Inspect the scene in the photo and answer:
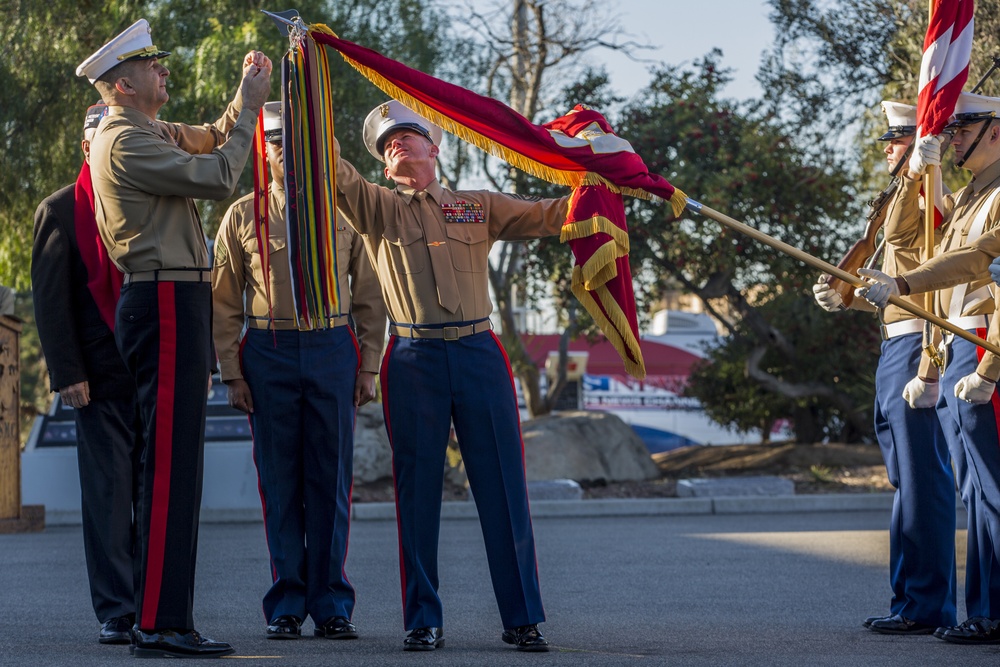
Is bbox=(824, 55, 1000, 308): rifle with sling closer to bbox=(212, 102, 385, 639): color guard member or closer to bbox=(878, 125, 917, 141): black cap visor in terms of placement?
bbox=(878, 125, 917, 141): black cap visor

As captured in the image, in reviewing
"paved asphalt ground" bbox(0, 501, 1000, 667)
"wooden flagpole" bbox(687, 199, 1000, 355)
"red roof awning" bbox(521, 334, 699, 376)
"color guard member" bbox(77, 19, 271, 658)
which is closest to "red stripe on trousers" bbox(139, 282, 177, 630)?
"color guard member" bbox(77, 19, 271, 658)

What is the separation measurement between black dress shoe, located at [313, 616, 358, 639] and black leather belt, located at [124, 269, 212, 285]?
60.9 inches

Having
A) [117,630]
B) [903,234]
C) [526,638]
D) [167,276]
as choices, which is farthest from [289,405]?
[903,234]

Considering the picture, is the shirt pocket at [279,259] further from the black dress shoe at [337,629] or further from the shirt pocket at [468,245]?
the black dress shoe at [337,629]

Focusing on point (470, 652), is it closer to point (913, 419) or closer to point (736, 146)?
point (913, 419)

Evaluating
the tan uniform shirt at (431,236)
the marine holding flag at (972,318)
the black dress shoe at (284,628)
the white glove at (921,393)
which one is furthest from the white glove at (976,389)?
the black dress shoe at (284,628)

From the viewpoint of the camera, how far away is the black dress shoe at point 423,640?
17.1 feet

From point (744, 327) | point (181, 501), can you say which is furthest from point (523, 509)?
point (744, 327)

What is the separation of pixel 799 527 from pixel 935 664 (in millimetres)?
5898

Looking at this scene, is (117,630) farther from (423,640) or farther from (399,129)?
(399,129)

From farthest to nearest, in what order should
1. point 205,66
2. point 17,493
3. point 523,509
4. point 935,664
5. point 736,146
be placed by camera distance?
point 736,146, point 205,66, point 17,493, point 523,509, point 935,664

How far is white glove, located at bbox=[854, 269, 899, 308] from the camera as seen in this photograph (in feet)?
17.3

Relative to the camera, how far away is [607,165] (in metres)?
5.62

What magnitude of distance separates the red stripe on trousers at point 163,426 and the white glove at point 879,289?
2.71m
